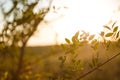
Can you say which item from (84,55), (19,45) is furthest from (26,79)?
(84,55)

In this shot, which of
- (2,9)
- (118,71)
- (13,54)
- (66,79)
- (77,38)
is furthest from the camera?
(118,71)

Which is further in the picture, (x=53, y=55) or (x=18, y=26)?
(x=53, y=55)

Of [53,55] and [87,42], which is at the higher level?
[87,42]

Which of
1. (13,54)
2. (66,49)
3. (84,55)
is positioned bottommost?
(84,55)

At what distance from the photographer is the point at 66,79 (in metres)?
2.64

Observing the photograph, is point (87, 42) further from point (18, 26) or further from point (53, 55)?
point (53, 55)

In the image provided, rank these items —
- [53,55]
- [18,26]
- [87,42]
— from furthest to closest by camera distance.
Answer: [53,55], [18,26], [87,42]

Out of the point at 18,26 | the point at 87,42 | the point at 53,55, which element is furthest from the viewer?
the point at 53,55

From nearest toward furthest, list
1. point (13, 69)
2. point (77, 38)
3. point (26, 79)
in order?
point (77, 38), point (26, 79), point (13, 69)

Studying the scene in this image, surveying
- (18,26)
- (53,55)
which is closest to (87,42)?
(18,26)

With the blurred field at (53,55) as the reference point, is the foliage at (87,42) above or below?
above

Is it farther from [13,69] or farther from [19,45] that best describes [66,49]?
[13,69]

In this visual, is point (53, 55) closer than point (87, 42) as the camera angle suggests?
No

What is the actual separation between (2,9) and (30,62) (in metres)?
2.16
